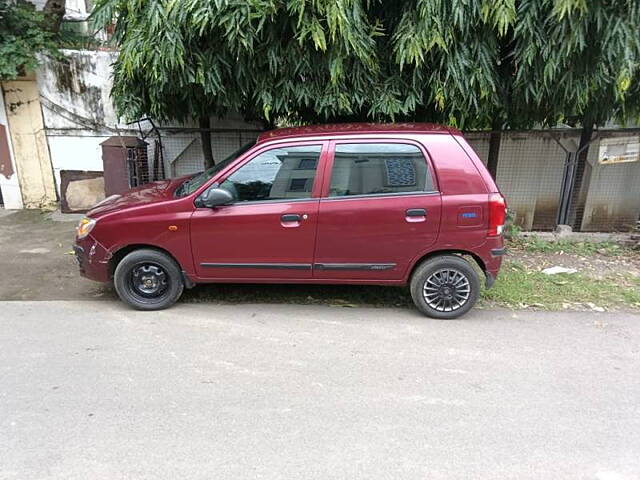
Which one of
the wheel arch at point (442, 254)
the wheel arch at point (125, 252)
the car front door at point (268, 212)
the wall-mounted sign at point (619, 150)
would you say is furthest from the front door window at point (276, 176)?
the wall-mounted sign at point (619, 150)

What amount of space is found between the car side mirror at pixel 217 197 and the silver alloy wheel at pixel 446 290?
80.2 inches

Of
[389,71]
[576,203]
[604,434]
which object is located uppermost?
[389,71]

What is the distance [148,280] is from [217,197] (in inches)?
45.6

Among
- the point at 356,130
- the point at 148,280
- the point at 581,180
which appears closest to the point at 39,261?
the point at 148,280

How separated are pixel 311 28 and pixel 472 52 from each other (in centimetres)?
182

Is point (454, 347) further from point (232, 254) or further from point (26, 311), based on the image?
point (26, 311)

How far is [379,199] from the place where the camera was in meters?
4.14

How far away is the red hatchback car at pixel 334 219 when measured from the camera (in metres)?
4.11

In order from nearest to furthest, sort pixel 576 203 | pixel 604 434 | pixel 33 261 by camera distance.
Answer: pixel 604 434
pixel 33 261
pixel 576 203

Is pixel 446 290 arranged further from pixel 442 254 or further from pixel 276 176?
pixel 276 176

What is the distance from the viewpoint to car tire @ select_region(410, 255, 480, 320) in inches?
167

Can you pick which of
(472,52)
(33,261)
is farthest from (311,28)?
(33,261)

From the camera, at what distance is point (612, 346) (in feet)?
12.6

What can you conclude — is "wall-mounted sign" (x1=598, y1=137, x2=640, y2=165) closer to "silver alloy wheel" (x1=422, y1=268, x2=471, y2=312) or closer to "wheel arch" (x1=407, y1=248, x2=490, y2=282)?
"wheel arch" (x1=407, y1=248, x2=490, y2=282)
